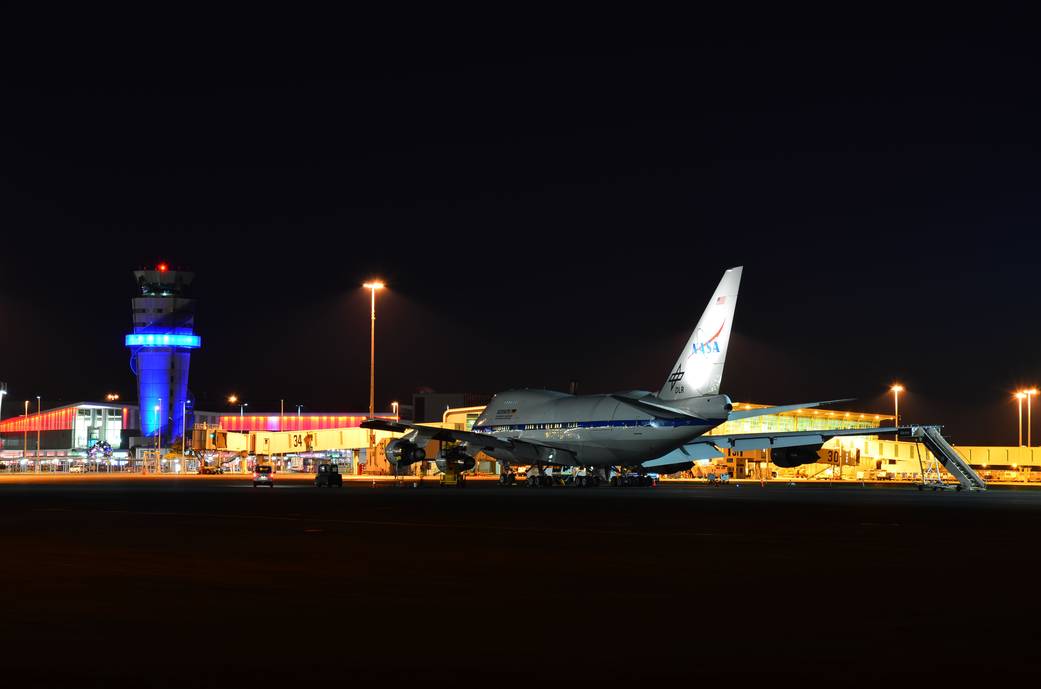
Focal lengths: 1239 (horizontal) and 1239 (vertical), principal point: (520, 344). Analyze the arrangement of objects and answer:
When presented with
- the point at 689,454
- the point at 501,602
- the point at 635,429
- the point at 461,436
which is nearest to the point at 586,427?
the point at 635,429

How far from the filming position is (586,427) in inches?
2579

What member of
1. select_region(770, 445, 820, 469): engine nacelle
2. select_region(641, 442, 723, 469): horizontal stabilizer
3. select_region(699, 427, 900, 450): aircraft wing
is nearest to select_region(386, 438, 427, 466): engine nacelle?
select_region(641, 442, 723, 469): horizontal stabilizer

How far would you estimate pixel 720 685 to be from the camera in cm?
983

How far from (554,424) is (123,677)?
5849 cm

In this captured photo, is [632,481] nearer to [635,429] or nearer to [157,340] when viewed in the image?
[635,429]

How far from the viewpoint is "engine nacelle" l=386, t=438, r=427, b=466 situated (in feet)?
226

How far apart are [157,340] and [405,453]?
410 ft

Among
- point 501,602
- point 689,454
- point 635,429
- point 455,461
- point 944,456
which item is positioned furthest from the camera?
point 944,456

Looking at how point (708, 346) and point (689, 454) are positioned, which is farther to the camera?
Result: point (689, 454)

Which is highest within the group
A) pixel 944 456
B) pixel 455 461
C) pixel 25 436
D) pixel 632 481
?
pixel 25 436

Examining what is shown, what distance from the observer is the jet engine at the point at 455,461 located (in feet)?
227

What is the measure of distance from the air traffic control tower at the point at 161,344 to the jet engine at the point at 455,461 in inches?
4924

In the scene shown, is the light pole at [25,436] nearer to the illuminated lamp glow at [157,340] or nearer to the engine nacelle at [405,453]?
the illuminated lamp glow at [157,340]

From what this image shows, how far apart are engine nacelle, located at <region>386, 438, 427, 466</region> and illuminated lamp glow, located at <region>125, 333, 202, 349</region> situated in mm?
122951
